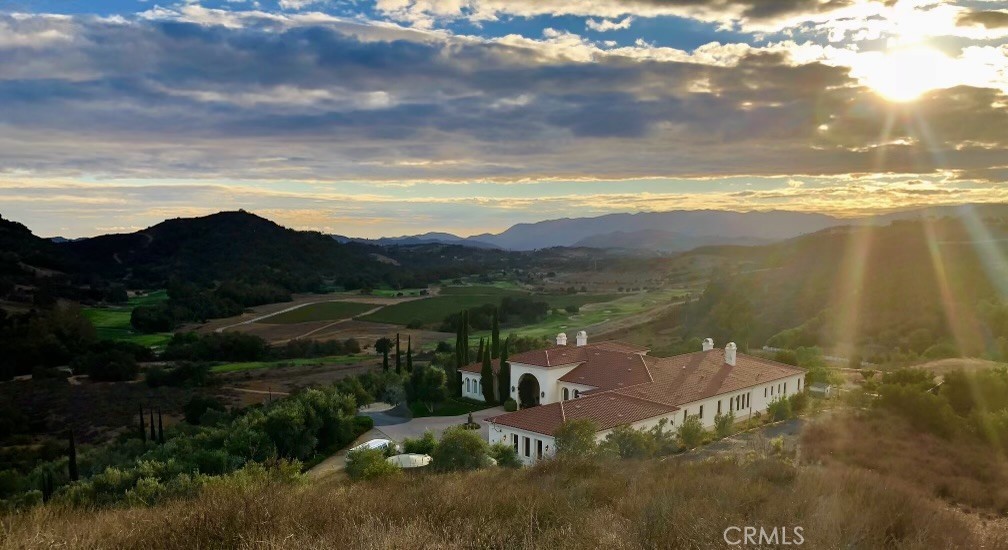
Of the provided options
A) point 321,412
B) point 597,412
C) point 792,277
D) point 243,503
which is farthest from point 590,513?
point 792,277

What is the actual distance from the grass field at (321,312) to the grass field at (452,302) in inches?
131

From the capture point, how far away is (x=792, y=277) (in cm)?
7381

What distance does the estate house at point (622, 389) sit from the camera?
917 inches

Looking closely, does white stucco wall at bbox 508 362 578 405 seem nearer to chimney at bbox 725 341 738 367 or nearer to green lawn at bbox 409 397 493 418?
green lawn at bbox 409 397 493 418

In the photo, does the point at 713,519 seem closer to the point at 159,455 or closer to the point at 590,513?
the point at 590,513

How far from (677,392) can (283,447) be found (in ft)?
54.0

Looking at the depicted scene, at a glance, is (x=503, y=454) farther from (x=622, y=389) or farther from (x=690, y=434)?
(x=622, y=389)

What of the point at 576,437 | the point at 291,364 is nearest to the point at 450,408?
the point at 576,437

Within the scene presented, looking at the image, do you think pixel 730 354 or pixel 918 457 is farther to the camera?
pixel 730 354

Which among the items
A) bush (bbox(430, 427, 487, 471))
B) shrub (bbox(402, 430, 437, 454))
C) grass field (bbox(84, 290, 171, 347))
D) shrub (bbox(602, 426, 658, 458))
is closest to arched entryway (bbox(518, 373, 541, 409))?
shrub (bbox(402, 430, 437, 454))

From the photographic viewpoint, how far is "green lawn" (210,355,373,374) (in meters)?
56.5

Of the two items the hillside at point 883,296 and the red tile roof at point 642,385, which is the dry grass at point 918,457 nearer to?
the red tile roof at point 642,385

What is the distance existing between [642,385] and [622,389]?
1135 mm

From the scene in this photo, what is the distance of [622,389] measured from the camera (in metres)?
27.0
